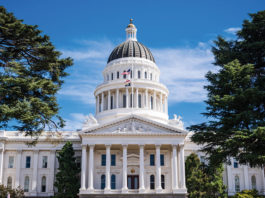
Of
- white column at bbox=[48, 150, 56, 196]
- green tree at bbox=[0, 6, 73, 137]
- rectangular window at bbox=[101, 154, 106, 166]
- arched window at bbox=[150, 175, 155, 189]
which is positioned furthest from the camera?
white column at bbox=[48, 150, 56, 196]

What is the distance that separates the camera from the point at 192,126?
1204 inches

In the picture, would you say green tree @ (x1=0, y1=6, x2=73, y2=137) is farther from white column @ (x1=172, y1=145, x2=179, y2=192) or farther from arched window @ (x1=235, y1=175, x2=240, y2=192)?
arched window @ (x1=235, y1=175, x2=240, y2=192)

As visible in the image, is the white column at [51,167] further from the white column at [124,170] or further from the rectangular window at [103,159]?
the white column at [124,170]

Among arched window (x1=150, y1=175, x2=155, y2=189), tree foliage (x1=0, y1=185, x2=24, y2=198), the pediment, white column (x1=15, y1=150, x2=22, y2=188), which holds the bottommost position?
tree foliage (x1=0, y1=185, x2=24, y2=198)

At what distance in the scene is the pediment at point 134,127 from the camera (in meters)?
54.3

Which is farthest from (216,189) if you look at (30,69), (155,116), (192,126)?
(30,69)

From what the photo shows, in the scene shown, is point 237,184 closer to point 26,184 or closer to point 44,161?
point 44,161

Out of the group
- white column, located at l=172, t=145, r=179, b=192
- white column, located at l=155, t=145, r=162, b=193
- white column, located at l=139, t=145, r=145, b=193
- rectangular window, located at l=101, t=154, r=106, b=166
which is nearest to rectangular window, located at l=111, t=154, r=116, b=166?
rectangular window, located at l=101, t=154, r=106, b=166

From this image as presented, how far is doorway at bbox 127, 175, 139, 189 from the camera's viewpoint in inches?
2203

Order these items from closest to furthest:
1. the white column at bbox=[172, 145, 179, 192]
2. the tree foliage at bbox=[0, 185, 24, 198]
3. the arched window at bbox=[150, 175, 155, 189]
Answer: the tree foliage at bbox=[0, 185, 24, 198] → the white column at bbox=[172, 145, 179, 192] → the arched window at bbox=[150, 175, 155, 189]

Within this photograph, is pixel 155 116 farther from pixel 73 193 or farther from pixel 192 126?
pixel 192 126

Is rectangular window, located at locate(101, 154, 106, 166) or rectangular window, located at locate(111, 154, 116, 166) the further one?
rectangular window, located at locate(111, 154, 116, 166)

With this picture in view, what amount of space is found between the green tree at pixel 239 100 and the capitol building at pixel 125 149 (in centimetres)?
2329

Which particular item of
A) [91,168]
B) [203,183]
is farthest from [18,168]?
[203,183]
